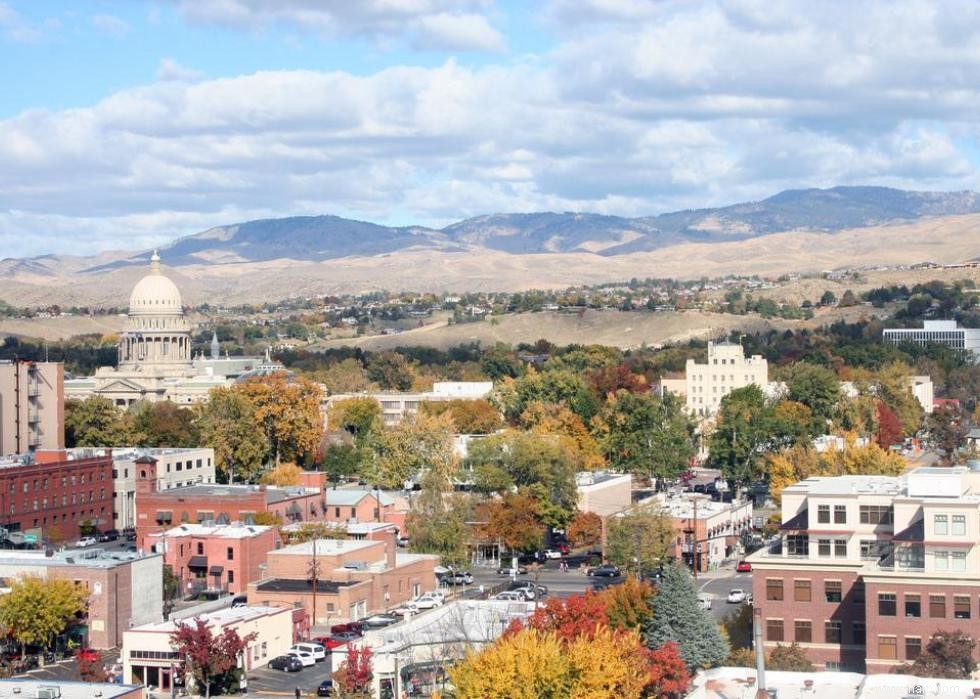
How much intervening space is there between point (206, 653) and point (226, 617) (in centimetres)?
545

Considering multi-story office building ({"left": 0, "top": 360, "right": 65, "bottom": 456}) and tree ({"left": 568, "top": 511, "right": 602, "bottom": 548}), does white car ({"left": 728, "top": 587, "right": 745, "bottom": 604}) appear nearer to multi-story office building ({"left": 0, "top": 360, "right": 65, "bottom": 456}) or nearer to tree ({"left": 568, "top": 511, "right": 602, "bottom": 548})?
tree ({"left": 568, "top": 511, "right": 602, "bottom": 548})

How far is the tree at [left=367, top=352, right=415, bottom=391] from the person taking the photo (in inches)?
6914

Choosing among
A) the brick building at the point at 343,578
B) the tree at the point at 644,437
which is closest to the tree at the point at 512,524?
the brick building at the point at 343,578

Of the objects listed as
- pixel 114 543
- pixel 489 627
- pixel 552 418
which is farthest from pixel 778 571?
pixel 552 418

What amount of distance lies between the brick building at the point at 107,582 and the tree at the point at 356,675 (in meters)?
16.2

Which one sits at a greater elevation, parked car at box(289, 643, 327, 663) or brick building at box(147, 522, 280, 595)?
brick building at box(147, 522, 280, 595)

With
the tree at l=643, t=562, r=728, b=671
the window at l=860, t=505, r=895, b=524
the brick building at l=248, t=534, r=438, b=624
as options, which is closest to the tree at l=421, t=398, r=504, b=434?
the brick building at l=248, t=534, r=438, b=624

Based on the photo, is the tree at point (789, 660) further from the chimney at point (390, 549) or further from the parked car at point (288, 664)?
the chimney at point (390, 549)

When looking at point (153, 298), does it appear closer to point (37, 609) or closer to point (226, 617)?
point (37, 609)

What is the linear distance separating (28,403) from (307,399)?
56.1 ft

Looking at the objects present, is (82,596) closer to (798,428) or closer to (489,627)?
(489,627)

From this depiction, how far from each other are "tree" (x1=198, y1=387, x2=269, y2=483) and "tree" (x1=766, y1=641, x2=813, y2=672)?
191 feet

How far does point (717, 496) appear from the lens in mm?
105938

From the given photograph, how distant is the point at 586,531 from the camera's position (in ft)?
289
